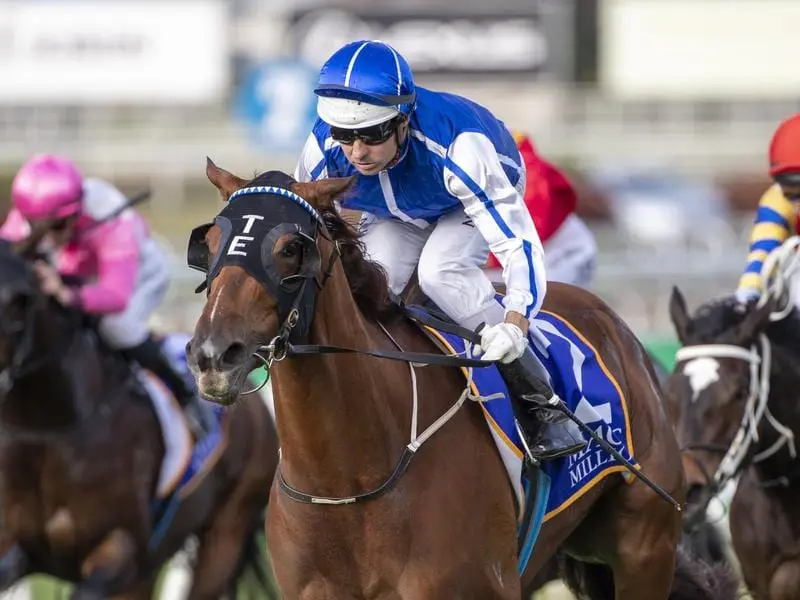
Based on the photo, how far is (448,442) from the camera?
4.28 metres

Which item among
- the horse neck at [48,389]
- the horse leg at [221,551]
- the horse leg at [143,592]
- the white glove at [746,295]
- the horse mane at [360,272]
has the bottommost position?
the horse leg at [221,551]

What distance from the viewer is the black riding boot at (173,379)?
7148 millimetres

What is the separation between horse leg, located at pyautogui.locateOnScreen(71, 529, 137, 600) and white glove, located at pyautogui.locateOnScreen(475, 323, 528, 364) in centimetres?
273

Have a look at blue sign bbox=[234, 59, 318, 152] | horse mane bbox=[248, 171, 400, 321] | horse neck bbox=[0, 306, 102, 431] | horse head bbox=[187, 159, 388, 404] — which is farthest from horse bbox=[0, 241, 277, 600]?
blue sign bbox=[234, 59, 318, 152]

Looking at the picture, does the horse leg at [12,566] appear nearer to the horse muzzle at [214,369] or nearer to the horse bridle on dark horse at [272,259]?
the horse bridle on dark horse at [272,259]

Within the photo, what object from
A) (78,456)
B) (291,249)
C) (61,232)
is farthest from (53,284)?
(291,249)

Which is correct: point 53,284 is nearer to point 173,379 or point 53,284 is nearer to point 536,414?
point 173,379

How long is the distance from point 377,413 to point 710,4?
26274 millimetres

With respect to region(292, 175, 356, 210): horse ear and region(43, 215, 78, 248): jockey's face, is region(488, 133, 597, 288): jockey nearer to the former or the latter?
region(43, 215, 78, 248): jockey's face

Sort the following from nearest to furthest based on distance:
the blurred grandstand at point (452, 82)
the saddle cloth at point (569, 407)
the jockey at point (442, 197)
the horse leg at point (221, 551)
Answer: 1. the jockey at point (442, 197)
2. the saddle cloth at point (569, 407)
3. the horse leg at point (221, 551)
4. the blurred grandstand at point (452, 82)

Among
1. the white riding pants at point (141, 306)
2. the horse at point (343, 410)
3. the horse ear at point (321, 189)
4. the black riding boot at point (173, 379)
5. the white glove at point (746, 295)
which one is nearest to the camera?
the horse at point (343, 410)

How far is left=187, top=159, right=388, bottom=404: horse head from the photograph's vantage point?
3.56 meters

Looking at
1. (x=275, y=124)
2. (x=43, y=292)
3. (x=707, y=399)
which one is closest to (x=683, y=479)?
(x=707, y=399)

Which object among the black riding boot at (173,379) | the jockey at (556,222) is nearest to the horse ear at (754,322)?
the jockey at (556,222)
